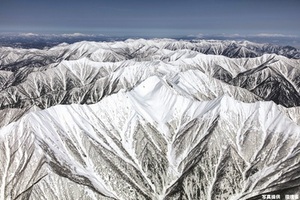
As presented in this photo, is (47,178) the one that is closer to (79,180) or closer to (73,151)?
(79,180)

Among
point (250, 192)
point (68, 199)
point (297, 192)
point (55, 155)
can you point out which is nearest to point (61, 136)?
point (55, 155)

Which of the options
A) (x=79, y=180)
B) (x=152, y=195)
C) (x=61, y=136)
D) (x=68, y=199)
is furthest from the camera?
(x=61, y=136)

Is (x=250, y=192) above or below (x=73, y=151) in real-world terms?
below

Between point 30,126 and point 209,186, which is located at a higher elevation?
point 30,126

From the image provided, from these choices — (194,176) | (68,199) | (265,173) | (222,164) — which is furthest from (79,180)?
(265,173)

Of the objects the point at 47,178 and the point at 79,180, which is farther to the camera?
the point at 79,180

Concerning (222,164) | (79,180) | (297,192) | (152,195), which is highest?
(297,192)

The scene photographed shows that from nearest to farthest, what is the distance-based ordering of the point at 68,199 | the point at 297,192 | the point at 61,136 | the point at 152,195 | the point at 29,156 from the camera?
the point at 297,192 < the point at 68,199 < the point at 29,156 < the point at 152,195 < the point at 61,136

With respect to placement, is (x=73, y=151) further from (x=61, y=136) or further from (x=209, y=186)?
(x=209, y=186)

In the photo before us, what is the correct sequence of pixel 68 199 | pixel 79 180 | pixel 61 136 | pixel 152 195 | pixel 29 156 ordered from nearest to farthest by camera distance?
1. pixel 68 199
2. pixel 79 180
3. pixel 29 156
4. pixel 152 195
5. pixel 61 136

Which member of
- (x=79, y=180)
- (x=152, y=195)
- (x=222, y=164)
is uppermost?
(x=79, y=180)
